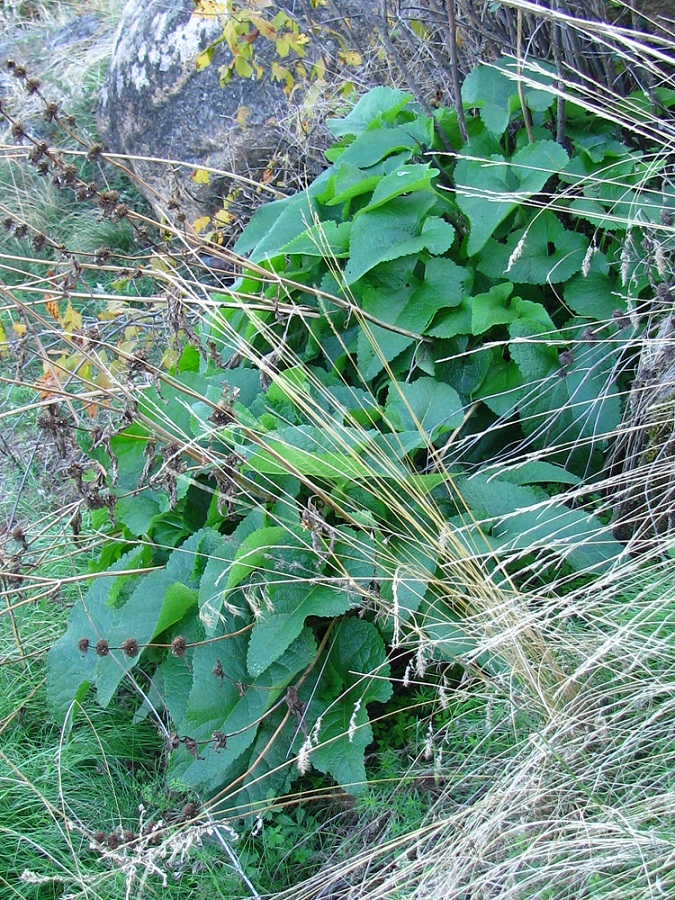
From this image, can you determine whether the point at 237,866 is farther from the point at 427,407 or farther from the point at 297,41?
the point at 297,41

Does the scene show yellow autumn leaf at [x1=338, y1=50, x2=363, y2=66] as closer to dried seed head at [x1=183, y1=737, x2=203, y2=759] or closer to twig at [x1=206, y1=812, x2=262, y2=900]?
dried seed head at [x1=183, y1=737, x2=203, y2=759]

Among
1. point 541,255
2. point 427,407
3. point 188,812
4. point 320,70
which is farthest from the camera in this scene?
point 320,70

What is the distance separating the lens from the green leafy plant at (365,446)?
198 cm

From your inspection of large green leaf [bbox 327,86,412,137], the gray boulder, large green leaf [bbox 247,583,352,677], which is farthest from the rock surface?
large green leaf [bbox 247,583,352,677]

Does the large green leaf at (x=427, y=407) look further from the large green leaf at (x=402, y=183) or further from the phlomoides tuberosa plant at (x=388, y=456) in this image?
the large green leaf at (x=402, y=183)

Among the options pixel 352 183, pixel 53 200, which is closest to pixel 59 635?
pixel 352 183

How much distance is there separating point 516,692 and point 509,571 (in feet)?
1.57

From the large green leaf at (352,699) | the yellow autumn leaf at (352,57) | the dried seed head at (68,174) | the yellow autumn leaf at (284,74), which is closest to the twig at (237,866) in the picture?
the large green leaf at (352,699)

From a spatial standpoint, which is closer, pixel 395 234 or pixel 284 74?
pixel 395 234

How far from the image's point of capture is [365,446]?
6.77 feet

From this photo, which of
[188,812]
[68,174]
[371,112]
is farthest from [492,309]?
[188,812]

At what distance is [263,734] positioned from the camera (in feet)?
6.82

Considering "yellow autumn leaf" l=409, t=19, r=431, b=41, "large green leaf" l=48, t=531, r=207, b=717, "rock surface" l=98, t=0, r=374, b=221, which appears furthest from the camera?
"rock surface" l=98, t=0, r=374, b=221

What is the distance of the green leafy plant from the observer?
6.48ft
